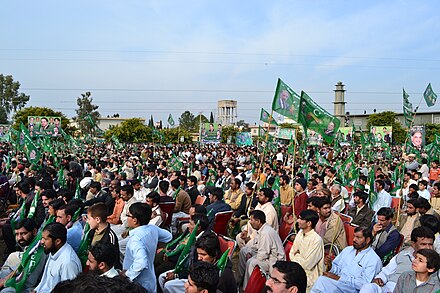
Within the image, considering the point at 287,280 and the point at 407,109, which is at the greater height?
the point at 407,109

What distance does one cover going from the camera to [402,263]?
5.00 m

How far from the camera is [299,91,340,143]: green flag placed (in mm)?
7266

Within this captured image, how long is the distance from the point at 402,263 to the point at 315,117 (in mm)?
3087

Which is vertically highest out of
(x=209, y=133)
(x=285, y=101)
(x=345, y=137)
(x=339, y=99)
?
(x=339, y=99)

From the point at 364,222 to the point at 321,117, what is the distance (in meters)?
2.07

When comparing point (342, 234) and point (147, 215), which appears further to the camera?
point (342, 234)

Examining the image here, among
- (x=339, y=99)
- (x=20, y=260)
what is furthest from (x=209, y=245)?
(x=339, y=99)

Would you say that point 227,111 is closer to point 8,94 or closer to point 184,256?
point 8,94

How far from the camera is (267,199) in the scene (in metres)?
7.18

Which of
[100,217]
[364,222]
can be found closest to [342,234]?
[364,222]

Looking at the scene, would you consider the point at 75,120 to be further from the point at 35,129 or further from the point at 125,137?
the point at 35,129

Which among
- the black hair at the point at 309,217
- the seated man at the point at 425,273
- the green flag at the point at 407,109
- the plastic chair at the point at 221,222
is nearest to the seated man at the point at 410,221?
the black hair at the point at 309,217

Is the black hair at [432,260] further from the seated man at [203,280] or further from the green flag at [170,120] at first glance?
the green flag at [170,120]

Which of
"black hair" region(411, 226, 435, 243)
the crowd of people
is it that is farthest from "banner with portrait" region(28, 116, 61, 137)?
"black hair" region(411, 226, 435, 243)
